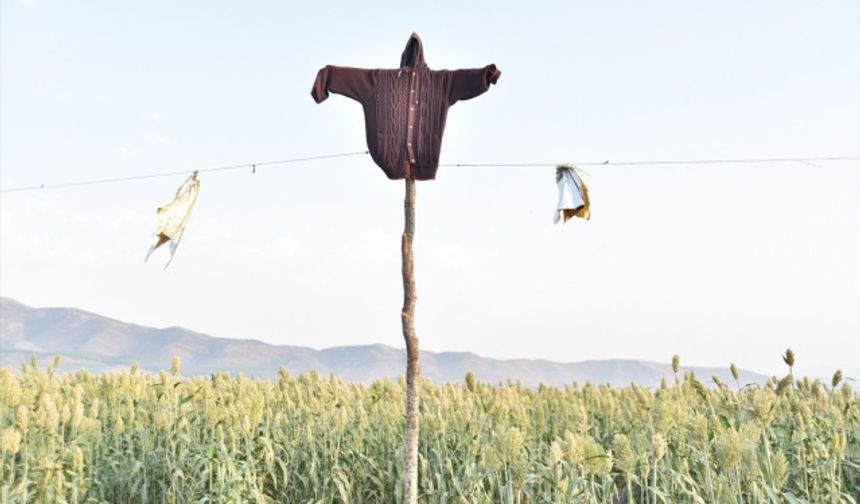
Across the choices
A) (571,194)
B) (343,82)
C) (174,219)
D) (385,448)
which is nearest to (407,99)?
Answer: (343,82)

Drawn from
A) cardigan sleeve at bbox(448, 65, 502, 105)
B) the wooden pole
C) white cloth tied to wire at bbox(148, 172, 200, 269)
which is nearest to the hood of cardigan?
cardigan sleeve at bbox(448, 65, 502, 105)

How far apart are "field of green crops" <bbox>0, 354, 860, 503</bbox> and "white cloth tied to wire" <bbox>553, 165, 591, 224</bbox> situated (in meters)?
1.50

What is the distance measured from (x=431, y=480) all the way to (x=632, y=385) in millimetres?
3442

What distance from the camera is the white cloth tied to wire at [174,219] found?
6.30 m

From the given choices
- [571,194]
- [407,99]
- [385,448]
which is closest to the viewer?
[407,99]

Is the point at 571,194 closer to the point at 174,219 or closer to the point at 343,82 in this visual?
the point at 343,82

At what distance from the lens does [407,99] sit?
5953mm

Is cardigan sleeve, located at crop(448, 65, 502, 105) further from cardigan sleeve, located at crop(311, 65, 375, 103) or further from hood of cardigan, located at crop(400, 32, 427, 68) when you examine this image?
cardigan sleeve, located at crop(311, 65, 375, 103)

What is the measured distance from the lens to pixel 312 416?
7.03 meters

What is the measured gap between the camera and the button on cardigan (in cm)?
584

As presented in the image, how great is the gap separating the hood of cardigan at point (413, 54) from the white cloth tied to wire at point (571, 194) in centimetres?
136

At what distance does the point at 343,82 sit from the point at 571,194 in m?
1.94

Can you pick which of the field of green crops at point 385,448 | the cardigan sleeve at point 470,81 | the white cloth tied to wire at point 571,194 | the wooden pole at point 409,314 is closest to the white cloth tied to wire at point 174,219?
the field of green crops at point 385,448

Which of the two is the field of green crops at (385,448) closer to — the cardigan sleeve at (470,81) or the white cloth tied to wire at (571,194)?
the white cloth tied to wire at (571,194)
